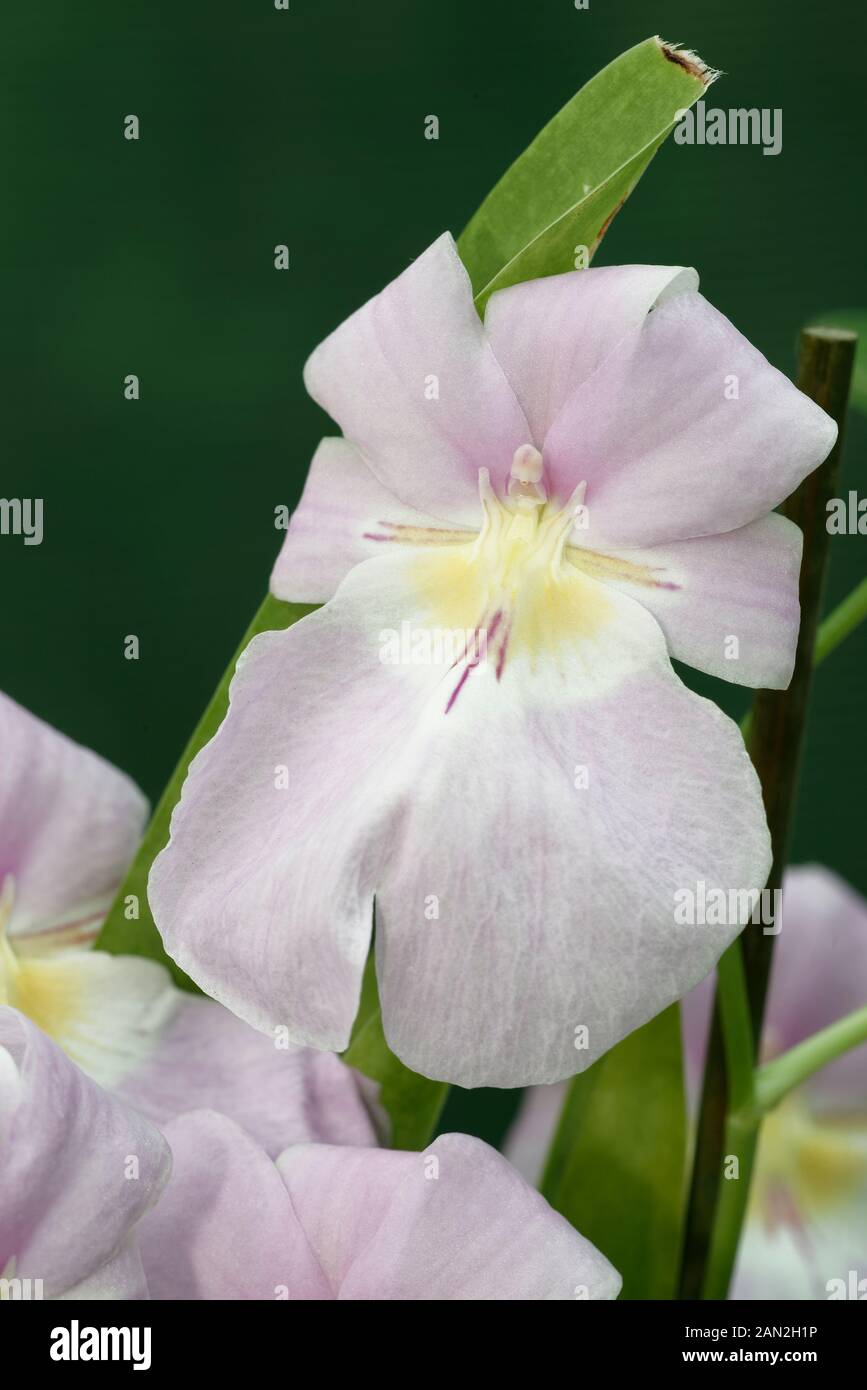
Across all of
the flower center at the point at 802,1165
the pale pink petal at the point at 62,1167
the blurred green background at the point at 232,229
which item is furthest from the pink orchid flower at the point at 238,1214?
the blurred green background at the point at 232,229

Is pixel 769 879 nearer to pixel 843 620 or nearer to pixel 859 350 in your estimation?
pixel 843 620

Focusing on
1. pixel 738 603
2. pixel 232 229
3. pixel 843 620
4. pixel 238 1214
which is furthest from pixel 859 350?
pixel 232 229

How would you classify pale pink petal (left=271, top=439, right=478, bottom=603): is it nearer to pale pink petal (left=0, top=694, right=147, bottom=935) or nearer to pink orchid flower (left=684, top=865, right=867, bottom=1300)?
pale pink petal (left=0, top=694, right=147, bottom=935)

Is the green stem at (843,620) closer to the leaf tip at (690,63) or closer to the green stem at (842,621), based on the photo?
the green stem at (842,621)

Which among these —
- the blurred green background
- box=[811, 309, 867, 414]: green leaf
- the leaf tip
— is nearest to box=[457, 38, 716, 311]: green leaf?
the leaf tip

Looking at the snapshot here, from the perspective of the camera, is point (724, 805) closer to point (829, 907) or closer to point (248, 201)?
point (829, 907)
